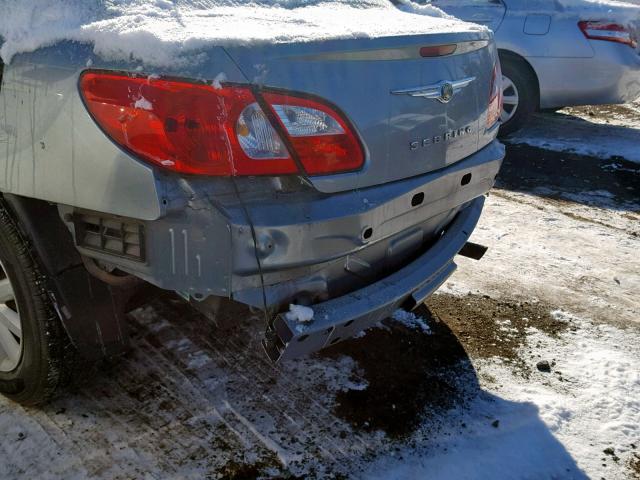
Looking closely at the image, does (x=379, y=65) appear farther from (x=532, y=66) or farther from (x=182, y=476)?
(x=532, y=66)

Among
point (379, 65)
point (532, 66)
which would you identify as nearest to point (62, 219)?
point (379, 65)

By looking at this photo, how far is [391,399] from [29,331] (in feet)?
4.80

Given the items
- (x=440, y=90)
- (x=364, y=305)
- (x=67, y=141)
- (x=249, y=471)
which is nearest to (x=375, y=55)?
(x=440, y=90)

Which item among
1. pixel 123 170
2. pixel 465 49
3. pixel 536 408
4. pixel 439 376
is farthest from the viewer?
pixel 439 376

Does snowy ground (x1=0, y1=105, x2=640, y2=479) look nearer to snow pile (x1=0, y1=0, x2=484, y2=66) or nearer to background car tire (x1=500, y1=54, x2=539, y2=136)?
snow pile (x1=0, y1=0, x2=484, y2=66)

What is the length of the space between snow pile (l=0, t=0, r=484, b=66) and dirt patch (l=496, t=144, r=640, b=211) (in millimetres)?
2768

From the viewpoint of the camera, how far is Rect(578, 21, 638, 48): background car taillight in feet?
20.2

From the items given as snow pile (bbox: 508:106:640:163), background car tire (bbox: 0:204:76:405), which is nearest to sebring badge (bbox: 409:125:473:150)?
background car tire (bbox: 0:204:76:405)

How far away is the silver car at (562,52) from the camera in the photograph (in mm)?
6180

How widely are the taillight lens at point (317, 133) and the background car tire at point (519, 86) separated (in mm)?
4871

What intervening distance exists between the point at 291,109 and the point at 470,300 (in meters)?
1.95

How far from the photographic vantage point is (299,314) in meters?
2.05

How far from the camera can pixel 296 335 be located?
2016 mm

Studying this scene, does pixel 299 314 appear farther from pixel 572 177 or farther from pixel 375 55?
pixel 572 177
